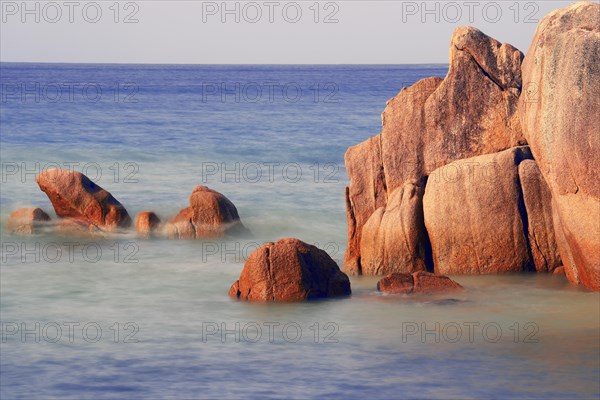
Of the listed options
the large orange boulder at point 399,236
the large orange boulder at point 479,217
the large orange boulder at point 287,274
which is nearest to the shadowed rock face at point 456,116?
the large orange boulder at point 399,236

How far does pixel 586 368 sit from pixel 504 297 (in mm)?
4112

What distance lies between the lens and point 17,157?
154ft

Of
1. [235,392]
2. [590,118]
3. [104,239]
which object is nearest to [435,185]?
[590,118]

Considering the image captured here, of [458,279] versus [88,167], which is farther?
[88,167]

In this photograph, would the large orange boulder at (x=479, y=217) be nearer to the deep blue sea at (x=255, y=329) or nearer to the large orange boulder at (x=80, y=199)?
the deep blue sea at (x=255, y=329)

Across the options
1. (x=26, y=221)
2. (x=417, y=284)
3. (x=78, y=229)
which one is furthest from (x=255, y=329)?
(x=26, y=221)

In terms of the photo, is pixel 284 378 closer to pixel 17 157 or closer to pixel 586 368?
pixel 586 368

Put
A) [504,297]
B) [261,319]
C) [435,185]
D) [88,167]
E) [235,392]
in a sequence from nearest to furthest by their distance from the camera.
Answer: [235,392], [261,319], [504,297], [435,185], [88,167]

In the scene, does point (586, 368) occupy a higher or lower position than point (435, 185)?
lower

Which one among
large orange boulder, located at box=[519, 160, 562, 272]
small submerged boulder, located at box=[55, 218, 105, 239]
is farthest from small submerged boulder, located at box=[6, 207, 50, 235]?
large orange boulder, located at box=[519, 160, 562, 272]

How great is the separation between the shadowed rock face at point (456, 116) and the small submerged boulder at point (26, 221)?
32.5ft

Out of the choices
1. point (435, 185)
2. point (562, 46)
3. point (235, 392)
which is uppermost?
point (562, 46)

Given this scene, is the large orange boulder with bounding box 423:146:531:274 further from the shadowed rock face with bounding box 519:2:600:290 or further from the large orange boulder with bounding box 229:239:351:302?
the large orange boulder with bounding box 229:239:351:302

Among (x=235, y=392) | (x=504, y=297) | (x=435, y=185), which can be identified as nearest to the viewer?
(x=235, y=392)
